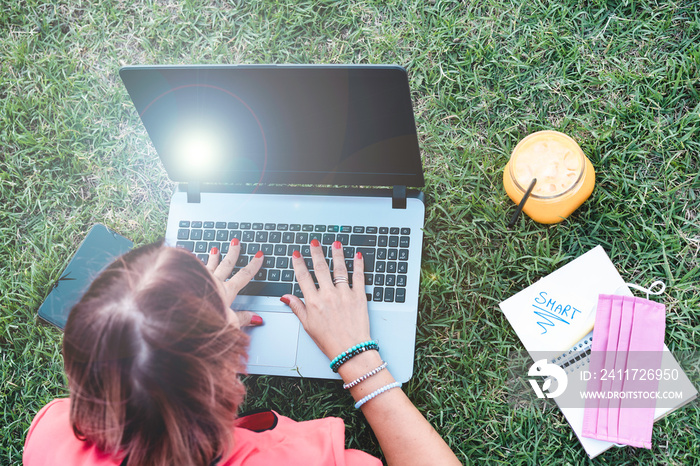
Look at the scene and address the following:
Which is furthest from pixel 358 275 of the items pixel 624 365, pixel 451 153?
pixel 624 365

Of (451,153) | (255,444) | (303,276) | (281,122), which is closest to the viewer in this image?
(255,444)

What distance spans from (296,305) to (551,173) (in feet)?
2.49

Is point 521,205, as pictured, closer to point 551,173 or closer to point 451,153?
point 551,173

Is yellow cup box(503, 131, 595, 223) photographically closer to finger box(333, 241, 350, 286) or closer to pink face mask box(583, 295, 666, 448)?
pink face mask box(583, 295, 666, 448)

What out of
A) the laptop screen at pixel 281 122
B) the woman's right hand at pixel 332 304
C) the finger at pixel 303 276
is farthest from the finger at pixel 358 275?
the laptop screen at pixel 281 122

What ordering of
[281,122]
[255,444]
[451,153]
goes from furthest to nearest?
1. [451,153]
2. [281,122]
3. [255,444]

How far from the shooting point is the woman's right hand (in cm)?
132

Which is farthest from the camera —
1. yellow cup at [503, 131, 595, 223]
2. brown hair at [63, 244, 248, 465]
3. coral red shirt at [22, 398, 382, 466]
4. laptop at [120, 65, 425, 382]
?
yellow cup at [503, 131, 595, 223]

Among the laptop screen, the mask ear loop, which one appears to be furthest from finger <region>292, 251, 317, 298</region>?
the mask ear loop

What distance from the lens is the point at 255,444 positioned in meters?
1.16

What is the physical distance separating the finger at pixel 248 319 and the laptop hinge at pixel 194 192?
37 cm

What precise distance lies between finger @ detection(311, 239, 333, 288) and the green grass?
327 millimetres

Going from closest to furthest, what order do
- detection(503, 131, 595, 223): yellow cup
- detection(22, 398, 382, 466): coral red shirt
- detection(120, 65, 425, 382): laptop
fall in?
detection(22, 398, 382, 466): coral red shirt → detection(120, 65, 425, 382): laptop → detection(503, 131, 595, 223): yellow cup

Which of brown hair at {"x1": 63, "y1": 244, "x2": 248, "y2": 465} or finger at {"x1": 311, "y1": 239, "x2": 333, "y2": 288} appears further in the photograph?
finger at {"x1": 311, "y1": 239, "x2": 333, "y2": 288}
